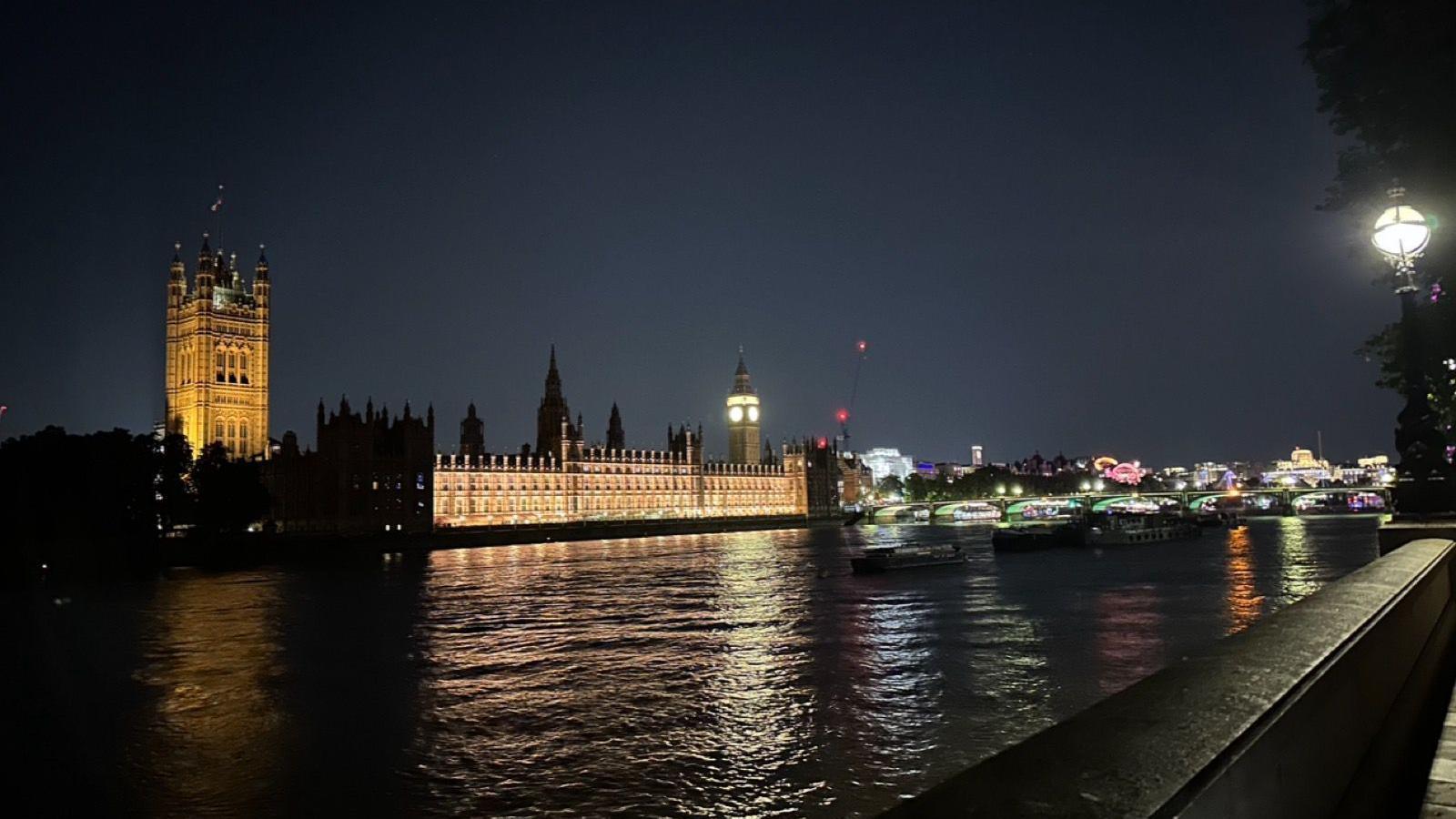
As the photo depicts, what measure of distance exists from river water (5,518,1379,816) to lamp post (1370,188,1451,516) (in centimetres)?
497

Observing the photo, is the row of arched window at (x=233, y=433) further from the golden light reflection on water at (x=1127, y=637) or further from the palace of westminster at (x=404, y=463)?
the golden light reflection on water at (x=1127, y=637)

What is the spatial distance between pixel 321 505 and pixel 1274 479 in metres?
172

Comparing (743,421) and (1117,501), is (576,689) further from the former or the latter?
(743,421)

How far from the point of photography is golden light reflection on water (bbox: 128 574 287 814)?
11.2m

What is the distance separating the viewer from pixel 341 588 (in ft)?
140

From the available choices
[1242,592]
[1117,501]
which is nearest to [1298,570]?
[1242,592]

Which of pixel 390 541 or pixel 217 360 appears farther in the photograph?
pixel 217 360

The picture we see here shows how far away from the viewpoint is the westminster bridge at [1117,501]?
113m

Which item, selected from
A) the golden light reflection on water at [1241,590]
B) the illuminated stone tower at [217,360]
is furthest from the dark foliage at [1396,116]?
the illuminated stone tower at [217,360]

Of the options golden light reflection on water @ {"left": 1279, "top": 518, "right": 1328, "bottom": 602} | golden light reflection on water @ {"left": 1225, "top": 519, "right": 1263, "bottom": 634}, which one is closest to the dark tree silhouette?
golden light reflection on water @ {"left": 1225, "top": 519, "right": 1263, "bottom": 634}

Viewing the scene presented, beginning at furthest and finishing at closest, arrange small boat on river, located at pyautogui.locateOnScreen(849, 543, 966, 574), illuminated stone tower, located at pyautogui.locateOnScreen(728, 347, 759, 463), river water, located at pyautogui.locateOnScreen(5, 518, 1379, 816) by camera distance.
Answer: illuminated stone tower, located at pyautogui.locateOnScreen(728, 347, 759, 463), small boat on river, located at pyautogui.locateOnScreen(849, 543, 966, 574), river water, located at pyautogui.locateOnScreen(5, 518, 1379, 816)

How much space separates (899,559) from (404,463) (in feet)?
214

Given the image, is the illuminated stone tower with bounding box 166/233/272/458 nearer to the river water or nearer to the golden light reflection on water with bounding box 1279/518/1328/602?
the river water

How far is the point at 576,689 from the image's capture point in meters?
16.2
